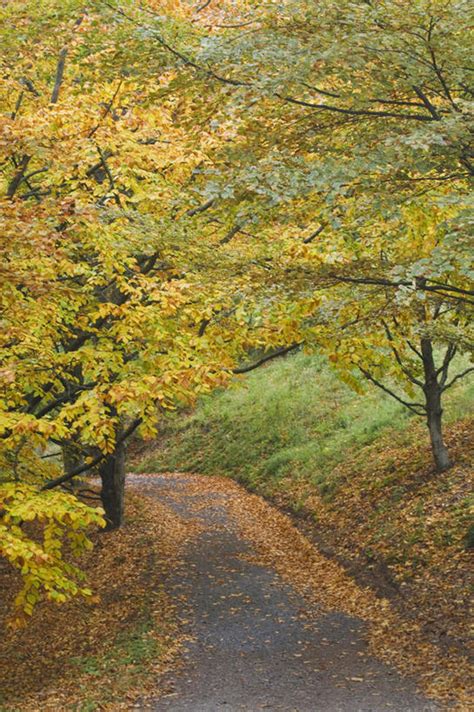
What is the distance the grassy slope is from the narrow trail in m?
1.12

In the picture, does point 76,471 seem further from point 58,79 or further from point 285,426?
point 285,426

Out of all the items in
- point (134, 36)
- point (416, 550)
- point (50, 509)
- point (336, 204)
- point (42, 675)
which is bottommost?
point (42, 675)

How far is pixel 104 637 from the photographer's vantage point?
10352 millimetres

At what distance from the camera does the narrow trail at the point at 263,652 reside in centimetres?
763

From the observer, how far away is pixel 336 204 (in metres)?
7.54

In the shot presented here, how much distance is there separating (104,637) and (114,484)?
5212mm

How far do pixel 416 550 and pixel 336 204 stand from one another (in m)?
6.09

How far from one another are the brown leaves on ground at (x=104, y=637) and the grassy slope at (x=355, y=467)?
3443mm

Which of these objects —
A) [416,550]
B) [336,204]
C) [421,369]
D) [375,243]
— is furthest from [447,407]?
[336,204]

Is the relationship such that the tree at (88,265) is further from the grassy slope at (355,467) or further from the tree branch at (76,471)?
the grassy slope at (355,467)

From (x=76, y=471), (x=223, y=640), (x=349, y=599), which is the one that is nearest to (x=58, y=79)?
(x=76, y=471)

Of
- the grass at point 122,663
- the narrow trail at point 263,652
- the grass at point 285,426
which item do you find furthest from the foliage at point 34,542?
the grass at point 285,426

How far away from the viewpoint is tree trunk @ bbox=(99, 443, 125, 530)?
15047mm

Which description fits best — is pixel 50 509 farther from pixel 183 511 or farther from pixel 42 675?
pixel 183 511
